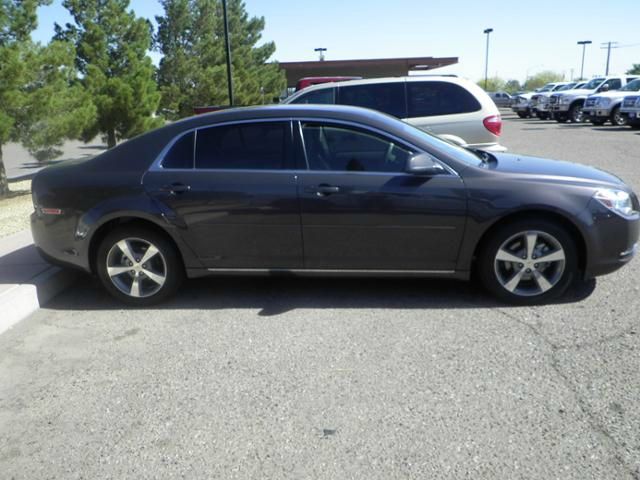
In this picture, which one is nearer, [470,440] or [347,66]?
[470,440]

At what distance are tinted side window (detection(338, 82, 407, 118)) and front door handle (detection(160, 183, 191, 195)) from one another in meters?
4.74

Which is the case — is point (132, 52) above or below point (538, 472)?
above

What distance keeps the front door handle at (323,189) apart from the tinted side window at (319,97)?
4.80 meters

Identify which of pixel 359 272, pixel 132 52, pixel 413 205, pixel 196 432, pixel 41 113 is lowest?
pixel 196 432

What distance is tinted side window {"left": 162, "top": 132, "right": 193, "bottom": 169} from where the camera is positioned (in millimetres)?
4832

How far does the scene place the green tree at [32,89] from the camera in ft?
31.4

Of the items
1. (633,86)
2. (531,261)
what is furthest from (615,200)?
(633,86)

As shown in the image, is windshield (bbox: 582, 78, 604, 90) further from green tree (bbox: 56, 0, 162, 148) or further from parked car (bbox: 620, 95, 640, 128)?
green tree (bbox: 56, 0, 162, 148)

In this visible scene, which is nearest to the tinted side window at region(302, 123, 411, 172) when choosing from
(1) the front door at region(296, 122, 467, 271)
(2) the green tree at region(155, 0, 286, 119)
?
(1) the front door at region(296, 122, 467, 271)

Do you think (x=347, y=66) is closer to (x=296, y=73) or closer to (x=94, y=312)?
(x=296, y=73)

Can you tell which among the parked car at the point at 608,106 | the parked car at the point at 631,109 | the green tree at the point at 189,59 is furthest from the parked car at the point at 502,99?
the green tree at the point at 189,59

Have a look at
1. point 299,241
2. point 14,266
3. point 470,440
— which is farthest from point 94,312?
point 470,440

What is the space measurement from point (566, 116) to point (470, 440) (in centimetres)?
2829

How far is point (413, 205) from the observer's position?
4.53m
